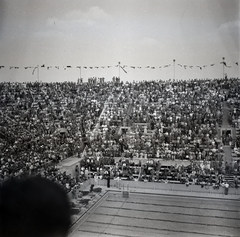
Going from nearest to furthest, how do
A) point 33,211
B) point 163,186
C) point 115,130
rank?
point 33,211, point 163,186, point 115,130

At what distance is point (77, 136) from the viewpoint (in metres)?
4.95

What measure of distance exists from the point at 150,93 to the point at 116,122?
624mm

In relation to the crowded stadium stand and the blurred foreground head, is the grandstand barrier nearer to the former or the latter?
the crowded stadium stand

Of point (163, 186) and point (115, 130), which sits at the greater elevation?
point (115, 130)

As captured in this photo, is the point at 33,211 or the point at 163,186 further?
the point at 163,186

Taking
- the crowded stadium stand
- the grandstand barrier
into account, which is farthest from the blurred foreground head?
the grandstand barrier

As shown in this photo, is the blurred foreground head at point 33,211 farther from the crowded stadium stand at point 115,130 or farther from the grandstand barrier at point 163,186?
the grandstand barrier at point 163,186

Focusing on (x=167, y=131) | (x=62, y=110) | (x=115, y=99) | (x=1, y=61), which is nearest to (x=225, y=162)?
(x=167, y=131)

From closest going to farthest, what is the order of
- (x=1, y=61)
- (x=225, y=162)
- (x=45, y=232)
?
1. (x=45, y=232)
2. (x=225, y=162)
3. (x=1, y=61)

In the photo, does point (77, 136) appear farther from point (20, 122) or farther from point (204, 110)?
point (204, 110)

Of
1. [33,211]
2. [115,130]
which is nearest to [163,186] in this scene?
[115,130]

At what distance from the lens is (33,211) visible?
3711 millimetres

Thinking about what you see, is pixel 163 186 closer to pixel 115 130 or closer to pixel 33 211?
pixel 115 130

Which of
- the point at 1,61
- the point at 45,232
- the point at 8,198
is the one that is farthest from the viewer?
the point at 1,61
